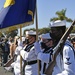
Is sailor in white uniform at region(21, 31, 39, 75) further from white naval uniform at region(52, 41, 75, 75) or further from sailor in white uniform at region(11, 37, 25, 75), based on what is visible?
white naval uniform at region(52, 41, 75, 75)

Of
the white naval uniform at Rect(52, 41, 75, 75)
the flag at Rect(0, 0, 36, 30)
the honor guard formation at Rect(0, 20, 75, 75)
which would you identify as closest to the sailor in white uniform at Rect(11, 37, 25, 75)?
the honor guard formation at Rect(0, 20, 75, 75)

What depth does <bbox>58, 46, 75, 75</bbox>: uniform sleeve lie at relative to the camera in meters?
3.42

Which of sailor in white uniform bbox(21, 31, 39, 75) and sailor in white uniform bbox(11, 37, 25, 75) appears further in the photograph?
sailor in white uniform bbox(11, 37, 25, 75)

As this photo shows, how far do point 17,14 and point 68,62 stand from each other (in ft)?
10.9

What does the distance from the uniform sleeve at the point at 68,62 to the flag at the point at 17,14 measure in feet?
9.44

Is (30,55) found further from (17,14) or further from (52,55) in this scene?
(52,55)

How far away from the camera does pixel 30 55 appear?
641 centimetres

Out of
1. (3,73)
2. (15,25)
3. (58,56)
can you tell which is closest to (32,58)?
(15,25)

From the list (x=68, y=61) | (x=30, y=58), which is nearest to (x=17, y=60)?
(x=30, y=58)

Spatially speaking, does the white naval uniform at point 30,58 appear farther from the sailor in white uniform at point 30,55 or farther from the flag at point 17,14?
the flag at point 17,14

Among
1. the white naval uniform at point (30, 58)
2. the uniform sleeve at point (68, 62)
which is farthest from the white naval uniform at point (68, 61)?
the white naval uniform at point (30, 58)

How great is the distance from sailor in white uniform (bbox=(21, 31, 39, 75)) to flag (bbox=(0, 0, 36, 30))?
1.00 feet

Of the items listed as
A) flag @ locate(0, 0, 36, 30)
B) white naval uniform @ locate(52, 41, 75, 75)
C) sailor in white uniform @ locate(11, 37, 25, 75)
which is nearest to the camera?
white naval uniform @ locate(52, 41, 75, 75)

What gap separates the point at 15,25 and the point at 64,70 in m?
3.16
